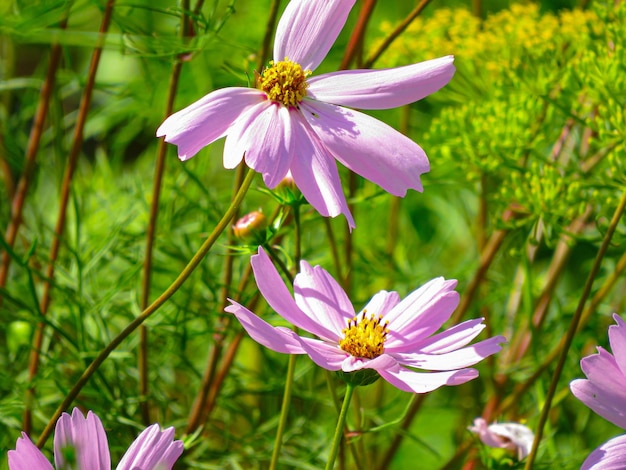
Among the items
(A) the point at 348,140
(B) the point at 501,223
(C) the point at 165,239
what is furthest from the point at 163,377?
(A) the point at 348,140

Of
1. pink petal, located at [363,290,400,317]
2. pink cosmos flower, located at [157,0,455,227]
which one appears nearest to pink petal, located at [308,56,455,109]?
pink cosmos flower, located at [157,0,455,227]

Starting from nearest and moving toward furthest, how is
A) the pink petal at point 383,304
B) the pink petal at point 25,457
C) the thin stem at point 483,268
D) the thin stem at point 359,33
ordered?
the pink petal at point 25,457
the pink petal at point 383,304
the thin stem at point 359,33
the thin stem at point 483,268

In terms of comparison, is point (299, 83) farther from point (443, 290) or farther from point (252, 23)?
point (252, 23)

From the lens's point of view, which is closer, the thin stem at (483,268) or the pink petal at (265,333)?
the pink petal at (265,333)

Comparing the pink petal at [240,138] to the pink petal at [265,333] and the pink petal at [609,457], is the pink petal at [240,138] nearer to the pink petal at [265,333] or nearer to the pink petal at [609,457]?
the pink petal at [265,333]

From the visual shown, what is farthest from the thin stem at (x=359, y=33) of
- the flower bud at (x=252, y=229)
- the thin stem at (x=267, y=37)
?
the flower bud at (x=252, y=229)

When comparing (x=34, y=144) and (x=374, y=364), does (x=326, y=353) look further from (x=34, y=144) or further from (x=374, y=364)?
(x=34, y=144)
